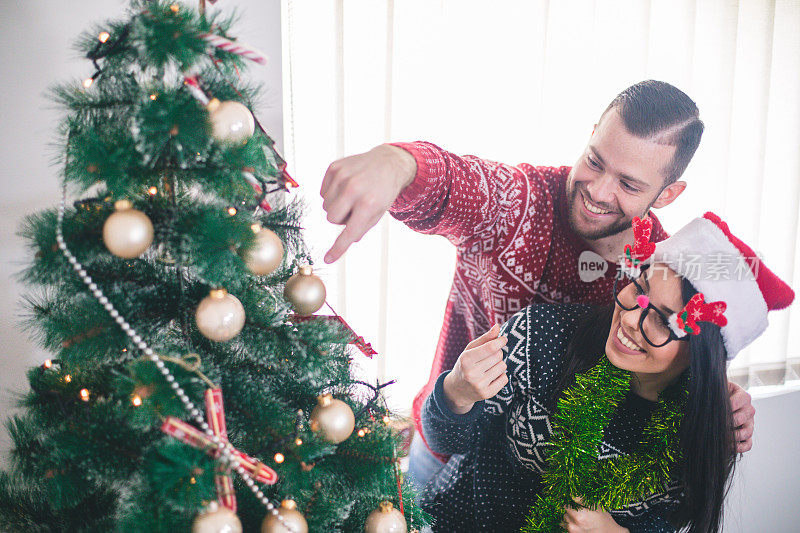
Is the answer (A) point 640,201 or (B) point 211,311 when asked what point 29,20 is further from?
(A) point 640,201

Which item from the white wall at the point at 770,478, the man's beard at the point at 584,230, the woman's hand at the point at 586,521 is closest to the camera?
the woman's hand at the point at 586,521

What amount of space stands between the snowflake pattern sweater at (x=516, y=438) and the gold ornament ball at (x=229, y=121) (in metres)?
0.66

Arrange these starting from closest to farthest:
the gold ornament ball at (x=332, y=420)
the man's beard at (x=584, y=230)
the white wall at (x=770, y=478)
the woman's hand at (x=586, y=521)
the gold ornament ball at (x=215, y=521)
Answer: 1. the gold ornament ball at (x=215, y=521)
2. the gold ornament ball at (x=332, y=420)
3. the woman's hand at (x=586, y=521)
4. the man's beard at (x=584, y=230)
5. the white wall at (x=770, y=478)

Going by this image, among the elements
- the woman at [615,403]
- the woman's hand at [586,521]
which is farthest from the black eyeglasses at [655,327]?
the woman's hand at [586,521]

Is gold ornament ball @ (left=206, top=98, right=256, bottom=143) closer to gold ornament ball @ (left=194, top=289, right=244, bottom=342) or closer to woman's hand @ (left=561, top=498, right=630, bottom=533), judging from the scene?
gold ornament ball @ (left=194, top=289, right=244, bottom=342)

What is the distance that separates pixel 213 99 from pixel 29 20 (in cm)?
76

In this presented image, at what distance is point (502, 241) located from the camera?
116 centimetres

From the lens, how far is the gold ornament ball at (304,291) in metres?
0.66

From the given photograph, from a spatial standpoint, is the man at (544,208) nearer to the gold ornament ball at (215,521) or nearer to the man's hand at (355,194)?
the man's hand at (355,194)

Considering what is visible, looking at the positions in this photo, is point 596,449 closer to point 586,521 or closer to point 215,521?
point 586,521

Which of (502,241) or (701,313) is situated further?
(502,241)

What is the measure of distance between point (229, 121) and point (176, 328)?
28 centimetres

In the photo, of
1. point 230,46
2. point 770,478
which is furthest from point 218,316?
point 770,478

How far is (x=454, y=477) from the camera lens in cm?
115
